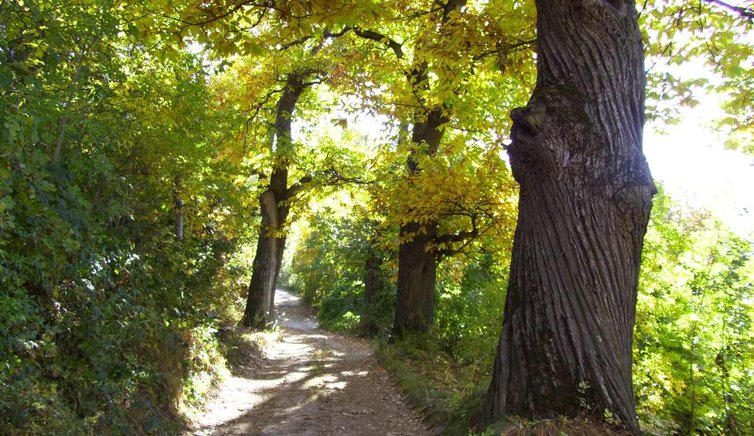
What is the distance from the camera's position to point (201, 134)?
7.07 m

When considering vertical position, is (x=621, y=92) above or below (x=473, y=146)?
below

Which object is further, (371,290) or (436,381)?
(371,290)

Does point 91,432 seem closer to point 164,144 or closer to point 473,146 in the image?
point 164,144

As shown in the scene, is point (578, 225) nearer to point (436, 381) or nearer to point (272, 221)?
point (436, 381)

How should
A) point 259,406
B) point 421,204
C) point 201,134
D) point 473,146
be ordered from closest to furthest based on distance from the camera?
point 201,134, point 259,406, point 421,204, point 473,146

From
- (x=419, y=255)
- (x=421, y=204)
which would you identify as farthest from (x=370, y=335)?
(x=421, y=204)

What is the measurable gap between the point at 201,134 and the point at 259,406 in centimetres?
423

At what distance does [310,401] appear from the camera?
28.0 ft

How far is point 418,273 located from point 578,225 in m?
7.17

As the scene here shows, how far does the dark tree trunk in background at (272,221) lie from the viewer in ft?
49.7

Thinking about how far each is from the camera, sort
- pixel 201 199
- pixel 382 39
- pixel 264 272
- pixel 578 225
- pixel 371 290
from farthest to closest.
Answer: pixel 371 290
pixel 264 272
pixel 382 39
pixel 201 199
pixel 578 225

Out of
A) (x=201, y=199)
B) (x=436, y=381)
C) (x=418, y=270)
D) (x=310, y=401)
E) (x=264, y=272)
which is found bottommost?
(x=310, y=401)

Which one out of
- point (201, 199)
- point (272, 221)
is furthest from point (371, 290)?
point (201, 199)

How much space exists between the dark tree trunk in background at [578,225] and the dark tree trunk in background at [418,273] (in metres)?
6.51
